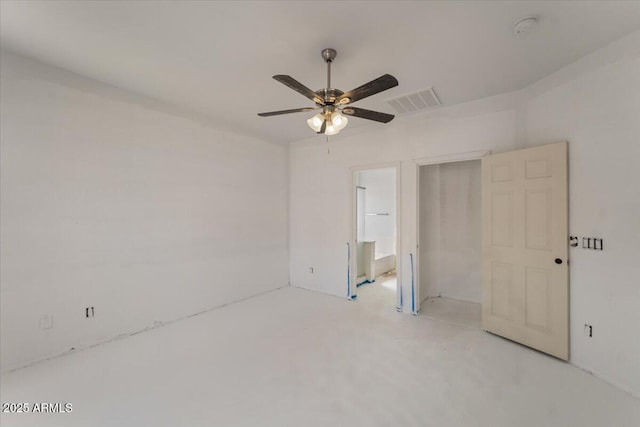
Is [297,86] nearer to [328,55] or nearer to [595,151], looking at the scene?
[328,55]

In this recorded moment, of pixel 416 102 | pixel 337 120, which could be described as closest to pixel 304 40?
pixel 337 120

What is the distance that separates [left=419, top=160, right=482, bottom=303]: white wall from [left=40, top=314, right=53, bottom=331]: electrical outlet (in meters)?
4.54

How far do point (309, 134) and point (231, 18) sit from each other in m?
2.81

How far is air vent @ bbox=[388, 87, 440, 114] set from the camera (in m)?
3.10

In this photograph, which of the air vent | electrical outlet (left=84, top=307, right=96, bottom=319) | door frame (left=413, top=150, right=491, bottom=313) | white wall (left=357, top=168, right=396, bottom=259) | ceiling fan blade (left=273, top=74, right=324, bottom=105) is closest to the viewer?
ceiling fan blade (left=273, top=74, right=324, bottom=105)

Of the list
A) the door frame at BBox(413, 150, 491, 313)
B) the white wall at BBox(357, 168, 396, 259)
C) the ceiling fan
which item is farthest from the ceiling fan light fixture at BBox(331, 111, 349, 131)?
the white wall at BBox(357, 168, 396, 259)

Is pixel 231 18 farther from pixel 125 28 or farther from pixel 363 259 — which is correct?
pixel 363 259

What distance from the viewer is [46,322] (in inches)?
99.7

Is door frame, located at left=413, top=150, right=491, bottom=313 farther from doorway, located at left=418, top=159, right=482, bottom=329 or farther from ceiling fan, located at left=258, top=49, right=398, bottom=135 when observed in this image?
ceiling fan, located at left=258, top=49, right=398, bottom=135

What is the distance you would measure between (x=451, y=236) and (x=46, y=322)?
5.38m

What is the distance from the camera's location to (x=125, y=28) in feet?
6.58

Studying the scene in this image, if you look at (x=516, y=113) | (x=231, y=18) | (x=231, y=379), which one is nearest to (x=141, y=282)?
(x=231, y=379)

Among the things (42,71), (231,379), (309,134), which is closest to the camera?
(231,379)

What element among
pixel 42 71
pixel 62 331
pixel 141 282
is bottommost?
pixel 62 331
